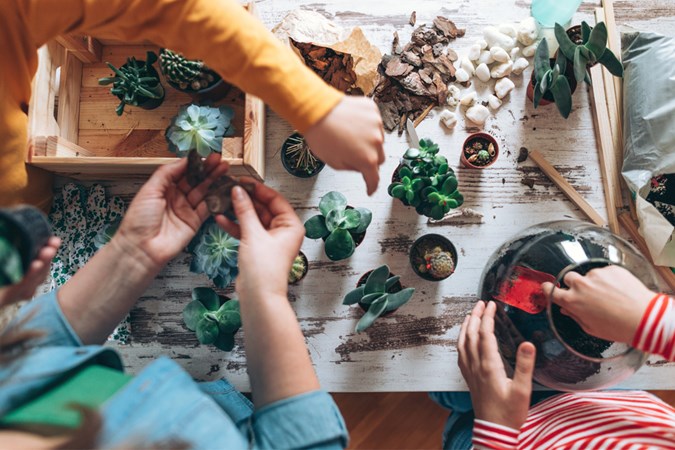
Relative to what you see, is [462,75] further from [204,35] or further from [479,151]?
[204,35]

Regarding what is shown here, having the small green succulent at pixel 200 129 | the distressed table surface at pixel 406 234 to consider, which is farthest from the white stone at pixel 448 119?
the small green succulent at pixel 200 129

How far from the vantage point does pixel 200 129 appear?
919 mm

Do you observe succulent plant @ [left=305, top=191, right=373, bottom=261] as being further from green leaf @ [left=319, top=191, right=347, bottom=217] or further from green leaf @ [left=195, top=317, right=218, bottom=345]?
green leaf @ [left=195, top=317, right=218, bottom=345]

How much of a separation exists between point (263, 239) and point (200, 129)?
0.99ft

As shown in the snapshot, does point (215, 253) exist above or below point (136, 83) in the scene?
below

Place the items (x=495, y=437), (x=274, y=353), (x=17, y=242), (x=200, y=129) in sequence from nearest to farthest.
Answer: (x=17, y=242), (x=274, y=353), (x=495, y=437), (x=200, y=129)

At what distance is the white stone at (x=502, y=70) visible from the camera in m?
1.05

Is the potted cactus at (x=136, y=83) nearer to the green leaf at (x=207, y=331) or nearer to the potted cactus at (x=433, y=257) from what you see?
the green leaf at (x=207, y=331)

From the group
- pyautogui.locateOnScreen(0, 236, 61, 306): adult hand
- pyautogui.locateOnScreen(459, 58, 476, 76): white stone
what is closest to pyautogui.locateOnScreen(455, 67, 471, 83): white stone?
pyautogui.locateOnScreen(459, 58, 476, 76): white stone

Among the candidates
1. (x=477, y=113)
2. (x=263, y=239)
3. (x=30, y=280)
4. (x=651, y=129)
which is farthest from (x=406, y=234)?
(x=30, y=280)

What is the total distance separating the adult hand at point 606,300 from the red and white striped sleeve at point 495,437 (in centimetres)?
21

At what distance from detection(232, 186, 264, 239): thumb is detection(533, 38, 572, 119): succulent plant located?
602 mm

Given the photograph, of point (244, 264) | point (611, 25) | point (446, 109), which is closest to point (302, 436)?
point (244, 264)

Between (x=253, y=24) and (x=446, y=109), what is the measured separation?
489mm
